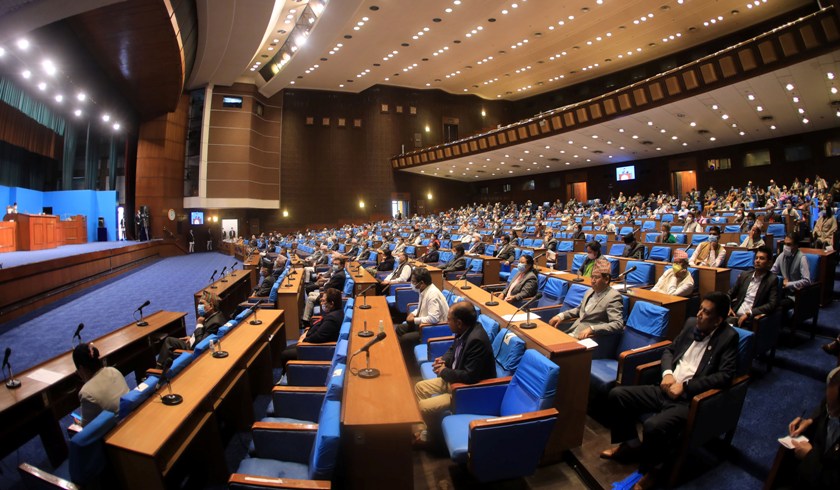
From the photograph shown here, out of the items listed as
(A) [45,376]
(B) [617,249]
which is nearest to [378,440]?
(A) [45,376]

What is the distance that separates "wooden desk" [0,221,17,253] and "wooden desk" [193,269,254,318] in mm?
6907

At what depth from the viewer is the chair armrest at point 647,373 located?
2.70 metres

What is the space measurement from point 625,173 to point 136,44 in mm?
21022

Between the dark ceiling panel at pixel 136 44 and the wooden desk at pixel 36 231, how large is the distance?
4.33 m

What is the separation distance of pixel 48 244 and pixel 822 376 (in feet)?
54.7

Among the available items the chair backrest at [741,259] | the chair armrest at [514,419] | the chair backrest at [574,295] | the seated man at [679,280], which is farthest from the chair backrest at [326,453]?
the chair backrest at [741,259]

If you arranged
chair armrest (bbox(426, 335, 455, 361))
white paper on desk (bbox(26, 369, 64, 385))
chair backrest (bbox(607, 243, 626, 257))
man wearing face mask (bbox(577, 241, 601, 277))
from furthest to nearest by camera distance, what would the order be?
chair backrest (bbox(607, 243, 626, 257)), man wearing face mask (bbox(577, 241, 601, 277)), chair armrest (bbox(426, 335, 455, 361)), white paper on desk (bbox(26, 369, 64, 385))

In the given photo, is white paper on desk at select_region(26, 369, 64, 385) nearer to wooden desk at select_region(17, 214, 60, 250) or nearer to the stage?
the stage

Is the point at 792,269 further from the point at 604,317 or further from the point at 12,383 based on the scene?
the point at 12,383

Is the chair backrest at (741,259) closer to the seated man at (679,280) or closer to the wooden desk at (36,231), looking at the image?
the seated man at (679,280)

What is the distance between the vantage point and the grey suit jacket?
3.30m

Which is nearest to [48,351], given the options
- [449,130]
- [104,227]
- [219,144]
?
[104,227]

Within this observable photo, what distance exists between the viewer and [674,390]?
95.3 inches

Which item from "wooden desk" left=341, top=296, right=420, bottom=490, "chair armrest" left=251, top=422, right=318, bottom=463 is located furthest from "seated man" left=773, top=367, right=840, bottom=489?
"chair armrest" left=251, top=422, right=318, bottom=463
